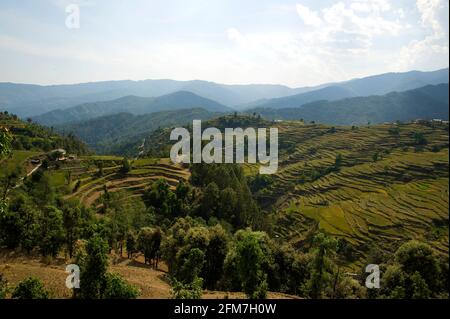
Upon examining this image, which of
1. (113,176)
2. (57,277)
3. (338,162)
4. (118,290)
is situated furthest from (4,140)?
(338,162)

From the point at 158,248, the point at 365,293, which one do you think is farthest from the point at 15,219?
the point at 365,293

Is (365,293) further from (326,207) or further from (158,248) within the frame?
(326,207)

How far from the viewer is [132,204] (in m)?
59.1

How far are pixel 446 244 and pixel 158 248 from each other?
4724cm

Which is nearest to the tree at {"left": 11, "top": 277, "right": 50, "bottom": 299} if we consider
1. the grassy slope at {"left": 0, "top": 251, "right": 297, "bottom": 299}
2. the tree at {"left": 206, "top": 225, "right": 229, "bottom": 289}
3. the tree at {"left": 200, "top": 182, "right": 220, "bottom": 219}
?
the grassy slope at {"left": 0, "top": 251, "right": 297, "bottom": 299}

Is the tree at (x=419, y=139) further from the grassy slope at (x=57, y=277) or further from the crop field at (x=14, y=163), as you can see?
the crop field at (x=14, y=163)

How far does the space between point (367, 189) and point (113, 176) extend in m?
63.1

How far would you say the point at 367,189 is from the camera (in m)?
85.5

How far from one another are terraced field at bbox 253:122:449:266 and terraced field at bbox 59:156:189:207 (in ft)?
95.0

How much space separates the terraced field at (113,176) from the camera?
62.7m

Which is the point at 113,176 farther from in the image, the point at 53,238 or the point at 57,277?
the point at 57,277

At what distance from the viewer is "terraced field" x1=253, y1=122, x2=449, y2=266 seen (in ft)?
211

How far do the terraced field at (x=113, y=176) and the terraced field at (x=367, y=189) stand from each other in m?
28.9

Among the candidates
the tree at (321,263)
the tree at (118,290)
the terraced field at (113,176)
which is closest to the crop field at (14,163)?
the terraced field at (113,176)
